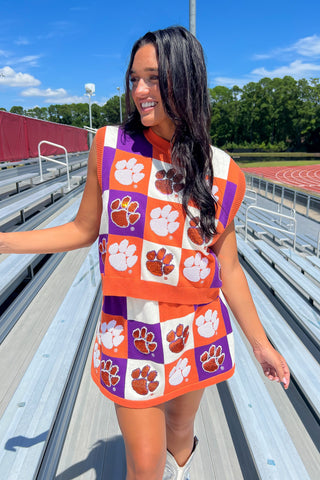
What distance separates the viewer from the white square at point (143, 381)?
92 centimetres

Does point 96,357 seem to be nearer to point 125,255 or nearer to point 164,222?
point 125,255

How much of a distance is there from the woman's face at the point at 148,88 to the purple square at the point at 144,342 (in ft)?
1.63

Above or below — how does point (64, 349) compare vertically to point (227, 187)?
below

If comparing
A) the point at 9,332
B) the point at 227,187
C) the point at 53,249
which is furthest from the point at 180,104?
the point at 9,332

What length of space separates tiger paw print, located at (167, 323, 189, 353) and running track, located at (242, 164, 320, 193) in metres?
28.3

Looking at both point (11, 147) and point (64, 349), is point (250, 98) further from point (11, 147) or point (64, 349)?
point (64, 349)

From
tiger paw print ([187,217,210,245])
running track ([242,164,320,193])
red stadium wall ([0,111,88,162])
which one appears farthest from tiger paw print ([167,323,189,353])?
running track ([242,164,320,193])

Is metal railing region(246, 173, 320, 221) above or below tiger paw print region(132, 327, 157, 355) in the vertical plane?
below

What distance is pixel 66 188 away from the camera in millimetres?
7617

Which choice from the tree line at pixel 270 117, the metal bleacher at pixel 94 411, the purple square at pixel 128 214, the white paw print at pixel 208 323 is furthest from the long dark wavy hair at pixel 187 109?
the tree line at pixel 270 117

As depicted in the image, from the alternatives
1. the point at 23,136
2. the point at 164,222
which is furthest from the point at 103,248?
the point at 23,136

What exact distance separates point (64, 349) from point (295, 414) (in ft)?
4.17

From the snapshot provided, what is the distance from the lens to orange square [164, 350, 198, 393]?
37.4 inches

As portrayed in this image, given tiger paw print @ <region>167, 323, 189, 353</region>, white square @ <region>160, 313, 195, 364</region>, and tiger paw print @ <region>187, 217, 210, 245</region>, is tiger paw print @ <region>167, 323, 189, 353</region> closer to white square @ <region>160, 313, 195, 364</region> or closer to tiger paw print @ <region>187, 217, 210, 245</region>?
white square @ <region>160, 313, 195, 364</region>
